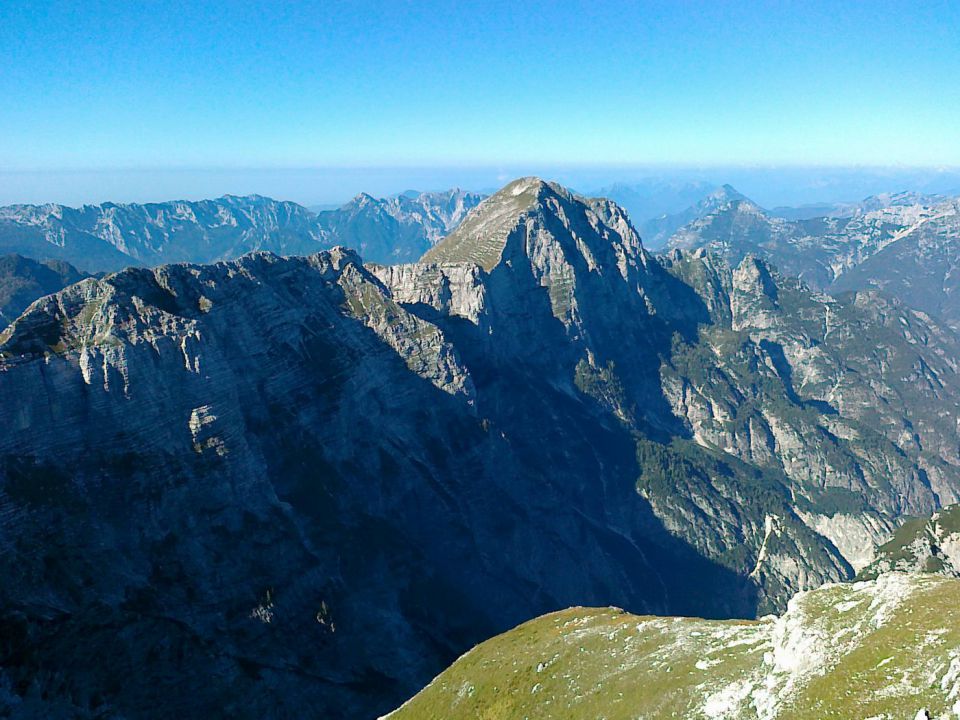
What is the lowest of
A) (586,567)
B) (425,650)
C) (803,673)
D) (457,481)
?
(586,567)

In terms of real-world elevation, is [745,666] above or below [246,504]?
below

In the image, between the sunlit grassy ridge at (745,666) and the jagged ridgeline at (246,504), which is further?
the jagged ridgeline at (246,504)

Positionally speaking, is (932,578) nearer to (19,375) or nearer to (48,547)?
(48,547)

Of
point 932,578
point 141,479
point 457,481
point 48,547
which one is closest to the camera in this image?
point 932,578

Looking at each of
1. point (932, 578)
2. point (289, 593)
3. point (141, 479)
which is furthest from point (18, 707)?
point (932, 578)

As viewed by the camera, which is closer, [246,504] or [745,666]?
[745,666]

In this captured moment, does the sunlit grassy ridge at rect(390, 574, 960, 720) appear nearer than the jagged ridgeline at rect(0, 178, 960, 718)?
Yes

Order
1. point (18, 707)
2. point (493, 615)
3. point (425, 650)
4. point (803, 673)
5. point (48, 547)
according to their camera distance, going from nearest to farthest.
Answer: point (803, 673), point (18, 707), point (48, 547), point (425, 650), point (493, 615)

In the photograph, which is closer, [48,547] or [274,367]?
[48,547]
